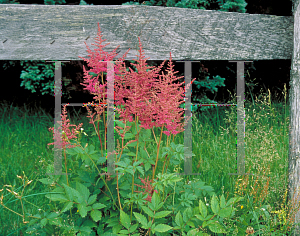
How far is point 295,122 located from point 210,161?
0.84 meters

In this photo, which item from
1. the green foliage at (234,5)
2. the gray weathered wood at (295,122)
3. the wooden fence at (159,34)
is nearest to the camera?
the gray weathered wood at (295,122)

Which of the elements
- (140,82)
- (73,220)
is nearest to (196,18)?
(140,82)

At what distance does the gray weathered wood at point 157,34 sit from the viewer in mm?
2189

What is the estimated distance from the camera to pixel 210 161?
8.70ft

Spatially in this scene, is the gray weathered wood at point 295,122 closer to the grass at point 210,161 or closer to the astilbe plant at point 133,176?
the grass at point 210,161

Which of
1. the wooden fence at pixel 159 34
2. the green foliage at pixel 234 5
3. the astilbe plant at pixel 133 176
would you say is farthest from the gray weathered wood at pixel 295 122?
the green foliage at pixel 234 5

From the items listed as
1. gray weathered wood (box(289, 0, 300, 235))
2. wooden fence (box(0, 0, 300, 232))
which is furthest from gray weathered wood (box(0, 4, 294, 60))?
gray weathered wood (box(289, 0, 300, 235))

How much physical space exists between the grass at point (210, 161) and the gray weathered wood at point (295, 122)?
10cm

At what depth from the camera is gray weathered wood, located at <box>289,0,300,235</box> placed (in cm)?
207

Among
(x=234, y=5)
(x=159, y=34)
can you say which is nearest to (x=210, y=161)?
(x=159, y=34)

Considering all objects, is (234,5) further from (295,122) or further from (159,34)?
(295,122)

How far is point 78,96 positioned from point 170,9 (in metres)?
2.91

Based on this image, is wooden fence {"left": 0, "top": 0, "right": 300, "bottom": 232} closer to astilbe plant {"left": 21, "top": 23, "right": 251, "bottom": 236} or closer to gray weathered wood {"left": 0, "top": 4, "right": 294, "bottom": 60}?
gray weathered wood {"left": 0, "top": 4, "right": 294, "bottom": 60}

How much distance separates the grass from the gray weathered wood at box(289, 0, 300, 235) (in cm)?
10
